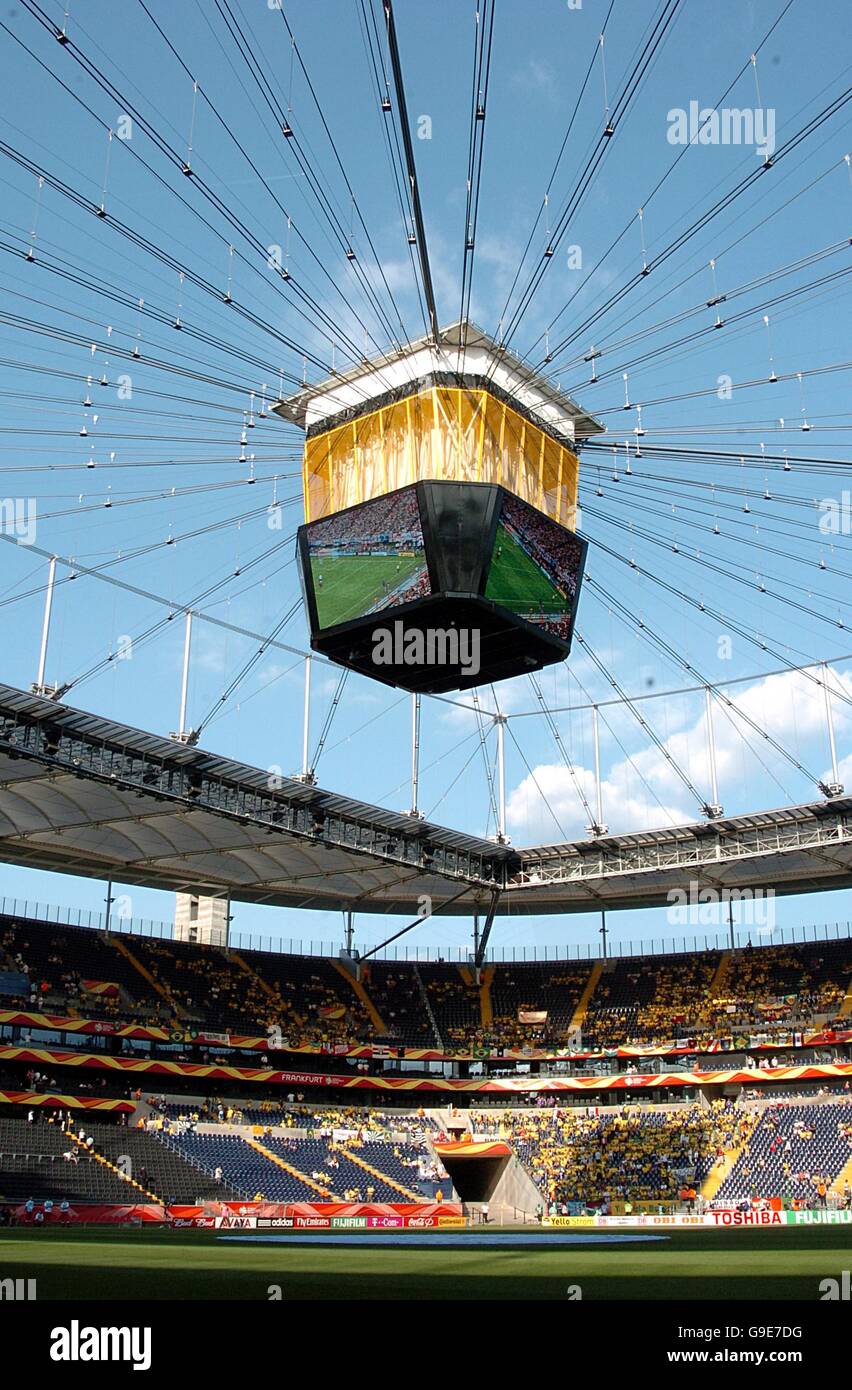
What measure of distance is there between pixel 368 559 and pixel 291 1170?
131ft

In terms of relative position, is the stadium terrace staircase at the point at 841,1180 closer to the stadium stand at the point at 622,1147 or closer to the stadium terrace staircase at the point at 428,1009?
the stadium stand at the point at 622,1147

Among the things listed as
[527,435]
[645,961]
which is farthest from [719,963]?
[527,435]

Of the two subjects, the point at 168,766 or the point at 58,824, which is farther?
the point at 58,824

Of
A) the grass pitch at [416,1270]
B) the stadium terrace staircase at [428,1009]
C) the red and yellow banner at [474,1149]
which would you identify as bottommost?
the red and yellow banner at [474,1149]

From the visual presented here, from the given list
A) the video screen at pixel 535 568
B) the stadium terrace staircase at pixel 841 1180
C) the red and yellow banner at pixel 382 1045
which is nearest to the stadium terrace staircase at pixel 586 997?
the red and yellow banner at pixel 382 1045

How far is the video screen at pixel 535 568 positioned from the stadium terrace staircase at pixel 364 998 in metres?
49.4

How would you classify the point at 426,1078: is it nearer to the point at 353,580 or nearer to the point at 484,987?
the point at 484,987

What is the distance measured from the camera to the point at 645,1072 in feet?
232

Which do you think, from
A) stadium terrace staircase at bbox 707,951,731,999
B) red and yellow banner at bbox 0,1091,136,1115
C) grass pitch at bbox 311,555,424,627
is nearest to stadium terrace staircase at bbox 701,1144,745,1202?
stadium terrace staircase at bbox 707,951,731,999

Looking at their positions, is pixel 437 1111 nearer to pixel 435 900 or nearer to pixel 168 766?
pixel 435 900

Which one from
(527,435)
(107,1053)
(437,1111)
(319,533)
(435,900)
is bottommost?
(437,1111)

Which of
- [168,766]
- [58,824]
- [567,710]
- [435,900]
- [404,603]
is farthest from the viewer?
[435,900]

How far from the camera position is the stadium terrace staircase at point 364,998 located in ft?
247

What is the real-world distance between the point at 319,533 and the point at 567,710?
134ft
